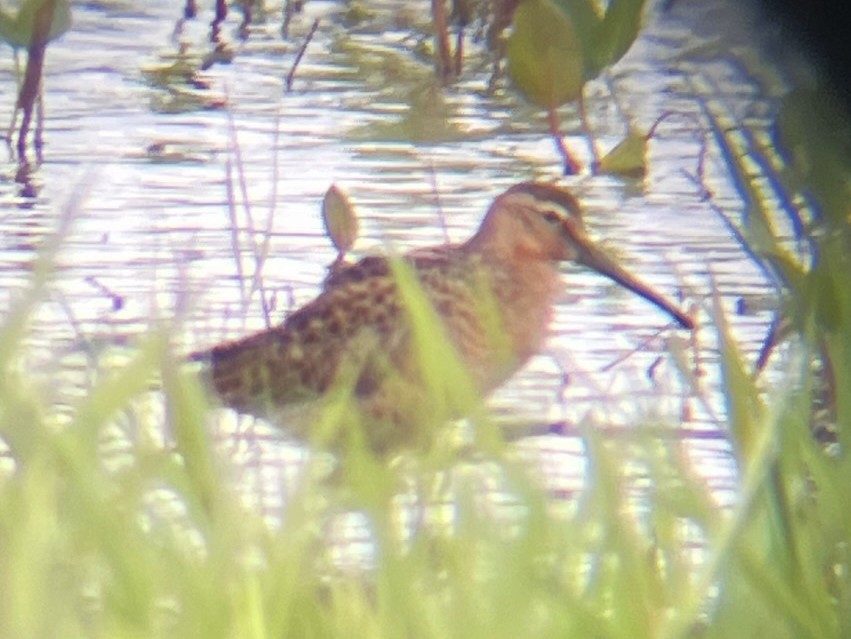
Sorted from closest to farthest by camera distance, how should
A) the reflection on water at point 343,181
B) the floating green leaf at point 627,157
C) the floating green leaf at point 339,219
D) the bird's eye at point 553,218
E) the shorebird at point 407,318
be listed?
the shorebird at point 407,318 → the reflection on water at point 343,181 → the floating green leaf at point 339,219 → the floating green leaf at point 627,157 → the bird's eye at point 553,218

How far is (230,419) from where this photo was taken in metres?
3.47

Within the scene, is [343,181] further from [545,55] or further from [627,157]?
[545,55]

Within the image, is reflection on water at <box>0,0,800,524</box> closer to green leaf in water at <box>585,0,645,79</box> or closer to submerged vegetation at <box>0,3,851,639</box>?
green leaf in water at <box>585,0,645,79</box>

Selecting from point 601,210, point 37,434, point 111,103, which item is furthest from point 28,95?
point 37,434

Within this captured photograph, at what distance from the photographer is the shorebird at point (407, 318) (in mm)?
3238

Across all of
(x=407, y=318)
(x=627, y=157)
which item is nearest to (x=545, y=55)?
(x=627, y=157)

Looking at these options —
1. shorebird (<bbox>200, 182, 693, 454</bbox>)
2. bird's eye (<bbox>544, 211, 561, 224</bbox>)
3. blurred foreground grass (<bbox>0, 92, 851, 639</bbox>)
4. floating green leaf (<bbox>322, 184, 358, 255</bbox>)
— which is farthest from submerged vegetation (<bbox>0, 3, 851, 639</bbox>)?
bird's eye (<bbox>544, 211, 561, 224</bbox>)

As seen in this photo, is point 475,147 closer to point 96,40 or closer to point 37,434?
point 96,40

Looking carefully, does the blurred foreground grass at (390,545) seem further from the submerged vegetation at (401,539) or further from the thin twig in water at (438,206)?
the thin twig in water at (438,206)

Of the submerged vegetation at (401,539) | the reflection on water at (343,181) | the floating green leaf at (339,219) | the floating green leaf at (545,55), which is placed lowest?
the reflection on water at (343,181)

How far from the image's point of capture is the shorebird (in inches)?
127

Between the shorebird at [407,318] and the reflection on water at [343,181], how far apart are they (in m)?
0.07

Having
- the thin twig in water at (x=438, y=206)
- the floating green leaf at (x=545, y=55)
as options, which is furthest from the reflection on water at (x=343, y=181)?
the floating green leaf at (x=545, y=55)

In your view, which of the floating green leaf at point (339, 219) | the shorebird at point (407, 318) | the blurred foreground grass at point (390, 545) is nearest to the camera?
the blurred foreground grass at point (390, 545)
